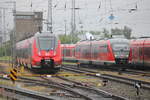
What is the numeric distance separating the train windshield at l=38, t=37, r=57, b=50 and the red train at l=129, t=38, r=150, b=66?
26.8 ft

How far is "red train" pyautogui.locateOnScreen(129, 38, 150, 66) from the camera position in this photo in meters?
31.6

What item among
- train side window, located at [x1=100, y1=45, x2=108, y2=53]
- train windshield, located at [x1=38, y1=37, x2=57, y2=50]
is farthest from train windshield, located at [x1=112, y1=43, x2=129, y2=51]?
train windshield, located at [x1=38, y1=37, x2=57, y2=50]

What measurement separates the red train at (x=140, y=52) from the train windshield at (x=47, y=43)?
8.15 metres

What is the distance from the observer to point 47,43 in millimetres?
28797

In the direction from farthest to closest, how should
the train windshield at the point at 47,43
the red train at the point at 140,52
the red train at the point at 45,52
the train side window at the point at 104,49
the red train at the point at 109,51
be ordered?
the train side window at the point at 104,49, the red train at the point at 109,51, the red train at the point at 140,52, the train windshield at the point at 47,43, the red train at the point at 45,52

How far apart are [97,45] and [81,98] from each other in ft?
72.5

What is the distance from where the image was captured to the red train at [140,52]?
31.6 m

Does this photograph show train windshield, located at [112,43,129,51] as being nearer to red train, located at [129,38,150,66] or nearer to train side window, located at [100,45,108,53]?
red train, located at [129,38,150,66]

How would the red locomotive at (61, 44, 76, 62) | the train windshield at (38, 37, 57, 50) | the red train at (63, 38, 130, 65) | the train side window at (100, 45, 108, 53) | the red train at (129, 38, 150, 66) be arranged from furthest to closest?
the red locomotive at (61, 44, 76, 62), the train side window at (100, 45, 108, 53), the red train at (63, 38, 130, 65), the red train at (129, 38, 150, 66), the train windshield at (38, 37, 57, 50)

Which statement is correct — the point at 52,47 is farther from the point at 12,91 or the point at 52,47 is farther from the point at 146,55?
the point at 12,91

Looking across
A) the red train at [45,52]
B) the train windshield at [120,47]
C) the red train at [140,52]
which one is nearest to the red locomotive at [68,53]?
the red train at [140,52]

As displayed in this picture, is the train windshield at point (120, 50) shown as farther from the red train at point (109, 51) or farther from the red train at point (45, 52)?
the red train at point (45, 52)

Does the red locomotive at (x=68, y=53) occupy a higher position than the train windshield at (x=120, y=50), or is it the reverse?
the train windshield at (x=120, y=50)

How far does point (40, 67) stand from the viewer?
1125 inches
